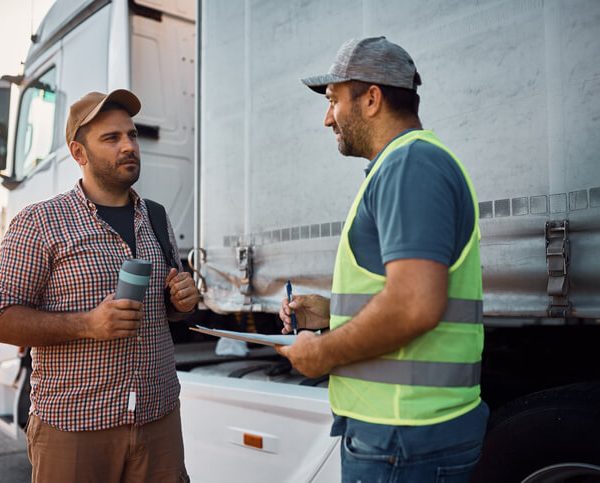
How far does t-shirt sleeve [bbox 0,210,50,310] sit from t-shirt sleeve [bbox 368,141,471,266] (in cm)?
109

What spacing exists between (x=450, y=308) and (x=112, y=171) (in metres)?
1.26

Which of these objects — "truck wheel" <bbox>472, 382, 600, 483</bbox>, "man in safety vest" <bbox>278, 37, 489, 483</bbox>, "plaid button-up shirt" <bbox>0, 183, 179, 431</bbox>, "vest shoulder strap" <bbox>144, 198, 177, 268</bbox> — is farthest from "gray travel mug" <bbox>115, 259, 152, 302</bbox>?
"truck wheel" <bbox>472, 382, 600, 483</bbox>

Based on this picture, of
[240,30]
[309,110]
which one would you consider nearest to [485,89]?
[309,110]

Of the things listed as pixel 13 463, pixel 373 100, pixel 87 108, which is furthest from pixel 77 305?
pixel 13 463

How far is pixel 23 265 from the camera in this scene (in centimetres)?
186

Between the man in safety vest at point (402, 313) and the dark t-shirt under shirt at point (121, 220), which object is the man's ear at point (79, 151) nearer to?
the dark t-shirt under shirt at point (121, 220)

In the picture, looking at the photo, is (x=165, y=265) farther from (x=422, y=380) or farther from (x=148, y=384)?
(x=422, y=380)

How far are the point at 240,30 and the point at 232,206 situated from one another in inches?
31.1

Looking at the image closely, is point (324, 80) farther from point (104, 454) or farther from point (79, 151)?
point (104, 454)

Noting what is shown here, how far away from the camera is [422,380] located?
129 centimetres

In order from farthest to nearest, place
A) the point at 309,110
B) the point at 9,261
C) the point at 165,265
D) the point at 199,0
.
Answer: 1. the point at 199,0
2. the point at 309,110
3. the point at 165,265
4. the point at 9,261

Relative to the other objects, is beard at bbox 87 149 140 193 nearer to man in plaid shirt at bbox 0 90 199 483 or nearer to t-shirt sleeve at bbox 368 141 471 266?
man in plaid shirt at bbox 0 90 199 483

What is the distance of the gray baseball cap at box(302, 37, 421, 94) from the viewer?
1.41 metres

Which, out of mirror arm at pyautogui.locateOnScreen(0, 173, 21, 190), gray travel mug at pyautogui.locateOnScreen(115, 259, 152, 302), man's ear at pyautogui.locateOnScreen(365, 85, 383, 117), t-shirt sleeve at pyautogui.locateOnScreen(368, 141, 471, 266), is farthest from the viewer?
mirror arm at pyautogui.locateOnScreen(0, 173, 21, 190)
